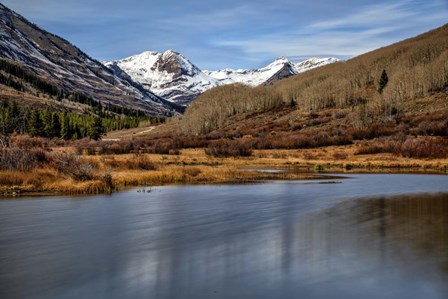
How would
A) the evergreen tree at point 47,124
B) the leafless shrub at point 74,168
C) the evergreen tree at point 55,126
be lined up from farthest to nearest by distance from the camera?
1. the evergreen tree at point 55,126
2. the evergreen tree at point 47,124
3. the leafless shrub at point 74,168

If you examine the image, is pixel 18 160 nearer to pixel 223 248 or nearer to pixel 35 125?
pixel 223 248

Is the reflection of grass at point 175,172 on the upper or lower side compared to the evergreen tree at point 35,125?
lower

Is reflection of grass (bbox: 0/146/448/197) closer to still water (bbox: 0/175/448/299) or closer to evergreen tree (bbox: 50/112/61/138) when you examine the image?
still water (bbox: 0/175/448/299)

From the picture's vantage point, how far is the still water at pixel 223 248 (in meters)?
11.8

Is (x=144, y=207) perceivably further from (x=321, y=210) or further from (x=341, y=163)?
(x=341, y=163)

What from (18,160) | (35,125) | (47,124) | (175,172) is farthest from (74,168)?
(47,124)

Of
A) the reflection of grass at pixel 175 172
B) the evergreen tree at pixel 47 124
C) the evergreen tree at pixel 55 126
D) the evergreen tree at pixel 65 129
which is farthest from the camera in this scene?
the evergreen tree at pixel 65 129

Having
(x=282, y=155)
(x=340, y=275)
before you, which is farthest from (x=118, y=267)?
(x=282, y=155)

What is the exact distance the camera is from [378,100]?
174000 millimetres

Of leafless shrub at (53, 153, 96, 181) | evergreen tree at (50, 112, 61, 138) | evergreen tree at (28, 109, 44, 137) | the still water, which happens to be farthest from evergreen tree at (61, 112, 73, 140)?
the still water

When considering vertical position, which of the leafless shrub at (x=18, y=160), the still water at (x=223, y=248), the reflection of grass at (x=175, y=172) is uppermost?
the leafless shrub at (x=18, y=160)

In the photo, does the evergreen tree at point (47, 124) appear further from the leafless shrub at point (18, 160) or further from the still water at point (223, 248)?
the still water at point (223, 248)

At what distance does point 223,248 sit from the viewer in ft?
52.4

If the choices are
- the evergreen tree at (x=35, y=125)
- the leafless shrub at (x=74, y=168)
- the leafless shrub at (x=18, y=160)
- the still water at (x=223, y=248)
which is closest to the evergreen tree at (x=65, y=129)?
the evergreen tree at (x=35, y=125)
